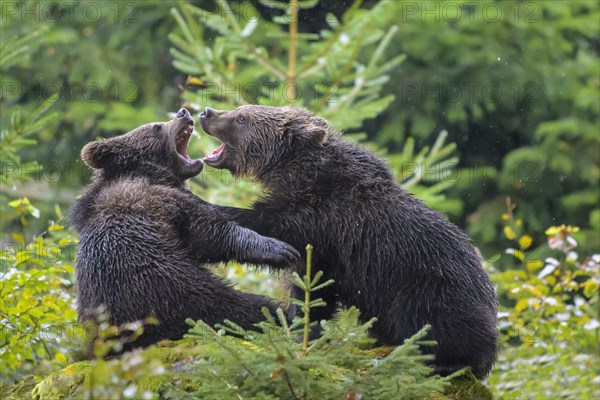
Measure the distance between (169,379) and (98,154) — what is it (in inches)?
67.5

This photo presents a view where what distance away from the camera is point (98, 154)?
573 cm

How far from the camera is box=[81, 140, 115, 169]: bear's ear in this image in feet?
18.7

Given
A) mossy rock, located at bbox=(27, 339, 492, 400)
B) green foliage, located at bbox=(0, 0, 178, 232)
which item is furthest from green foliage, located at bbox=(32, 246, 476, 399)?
green foliage, located at bbox=(0, 0, 178, 232)

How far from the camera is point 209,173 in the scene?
8.73 meters

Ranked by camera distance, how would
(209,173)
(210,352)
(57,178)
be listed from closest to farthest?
(210,352)
(209,173)
(57,178)

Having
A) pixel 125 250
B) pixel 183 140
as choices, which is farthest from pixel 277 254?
pixel 183 140

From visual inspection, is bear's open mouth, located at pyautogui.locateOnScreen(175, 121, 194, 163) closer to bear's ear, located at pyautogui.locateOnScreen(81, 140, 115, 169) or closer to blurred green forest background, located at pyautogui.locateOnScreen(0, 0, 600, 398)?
bear's ear, located at pyautogui.locateOnScreen(81, 140, 115, 169)

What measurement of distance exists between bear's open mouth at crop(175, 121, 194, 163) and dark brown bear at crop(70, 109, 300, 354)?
0.37 m

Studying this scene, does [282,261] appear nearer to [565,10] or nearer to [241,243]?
[241,243]

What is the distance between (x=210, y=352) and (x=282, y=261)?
1.32 meters

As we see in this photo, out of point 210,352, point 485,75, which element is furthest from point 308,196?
point 485,75

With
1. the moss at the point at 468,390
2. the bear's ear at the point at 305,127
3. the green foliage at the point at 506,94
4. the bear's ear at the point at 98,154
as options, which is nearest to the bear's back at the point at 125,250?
the bear's ear at the point at 98,154

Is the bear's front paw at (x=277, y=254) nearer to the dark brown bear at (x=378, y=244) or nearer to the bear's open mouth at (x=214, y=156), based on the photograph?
the dark brown bear at (x=378, y=244)

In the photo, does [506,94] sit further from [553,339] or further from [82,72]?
[553,339]
